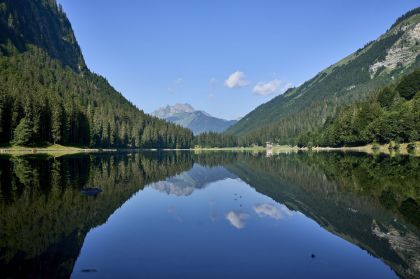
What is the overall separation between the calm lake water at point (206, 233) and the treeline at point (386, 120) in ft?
341

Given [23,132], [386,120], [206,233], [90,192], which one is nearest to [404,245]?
[206,233]

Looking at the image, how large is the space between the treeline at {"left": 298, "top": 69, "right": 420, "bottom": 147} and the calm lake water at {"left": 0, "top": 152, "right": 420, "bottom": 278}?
104067 mm

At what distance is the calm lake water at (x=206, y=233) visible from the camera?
16.8m

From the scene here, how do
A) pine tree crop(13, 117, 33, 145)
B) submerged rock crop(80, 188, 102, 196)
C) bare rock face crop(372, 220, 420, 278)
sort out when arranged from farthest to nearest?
1. pine tree crop(13, 117, 33, 145)
2. submerged rock crop(80, 188, 102, 196)
3. bare rock face crop(372, 220, 420, 278)

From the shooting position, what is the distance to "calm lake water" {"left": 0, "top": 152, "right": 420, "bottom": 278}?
16.8 meters

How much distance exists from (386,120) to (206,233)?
13636 centimetres

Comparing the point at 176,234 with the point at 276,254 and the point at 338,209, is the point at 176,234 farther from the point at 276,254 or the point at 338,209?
the point at 338,209

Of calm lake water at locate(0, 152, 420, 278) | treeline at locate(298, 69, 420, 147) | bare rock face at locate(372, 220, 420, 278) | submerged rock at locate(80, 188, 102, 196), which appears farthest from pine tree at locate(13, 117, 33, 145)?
treeline at locate(298, 69, 420, 147)

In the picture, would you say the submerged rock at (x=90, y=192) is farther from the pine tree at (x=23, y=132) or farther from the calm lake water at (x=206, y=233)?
the pine tree at (x=23, y=132)

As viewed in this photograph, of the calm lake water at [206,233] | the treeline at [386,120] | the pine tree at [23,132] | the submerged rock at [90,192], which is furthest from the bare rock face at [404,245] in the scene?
the pine tree at [23,132]

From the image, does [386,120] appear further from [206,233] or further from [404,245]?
[206,233]

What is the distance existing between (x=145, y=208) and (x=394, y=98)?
18126cm

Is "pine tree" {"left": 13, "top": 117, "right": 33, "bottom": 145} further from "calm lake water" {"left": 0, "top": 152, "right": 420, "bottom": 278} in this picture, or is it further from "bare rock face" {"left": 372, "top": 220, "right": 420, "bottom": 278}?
"bare rock face" {"left": 372, "top": 220, "right": 420, "bottom": 278}

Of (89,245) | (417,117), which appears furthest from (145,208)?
(417,117)
